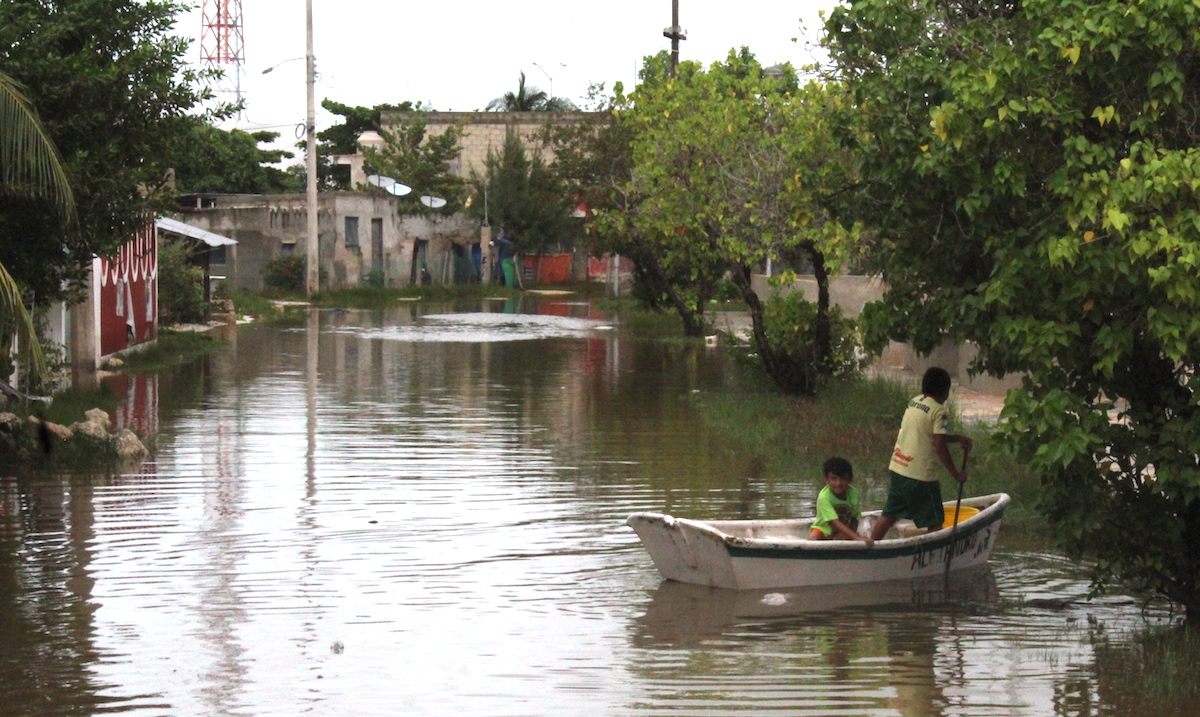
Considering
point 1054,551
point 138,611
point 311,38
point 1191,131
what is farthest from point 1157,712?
point 311,38

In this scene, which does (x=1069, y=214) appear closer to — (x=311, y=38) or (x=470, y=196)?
(x=311, y=38)

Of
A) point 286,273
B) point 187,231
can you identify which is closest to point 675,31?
point 187,231

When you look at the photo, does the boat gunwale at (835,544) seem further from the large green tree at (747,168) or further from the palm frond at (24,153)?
the large green tree at (747,168)

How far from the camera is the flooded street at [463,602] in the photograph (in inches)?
293

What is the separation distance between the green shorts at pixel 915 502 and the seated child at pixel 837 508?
1.01 ft

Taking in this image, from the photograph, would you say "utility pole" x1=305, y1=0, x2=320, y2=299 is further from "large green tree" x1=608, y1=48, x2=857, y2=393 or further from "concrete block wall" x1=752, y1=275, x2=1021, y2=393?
"large green tree" x1=608, y1=48, x2=857, y2=393

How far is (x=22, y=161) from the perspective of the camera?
1212cm

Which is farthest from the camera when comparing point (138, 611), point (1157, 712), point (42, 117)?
point (42, 117)

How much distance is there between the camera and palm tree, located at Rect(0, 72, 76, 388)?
11617 mm

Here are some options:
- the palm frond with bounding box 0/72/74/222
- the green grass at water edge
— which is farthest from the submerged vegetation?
the green grass at water edge

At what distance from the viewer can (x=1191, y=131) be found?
7.82 meters

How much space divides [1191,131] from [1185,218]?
0.94 metres

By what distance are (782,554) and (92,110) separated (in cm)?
847

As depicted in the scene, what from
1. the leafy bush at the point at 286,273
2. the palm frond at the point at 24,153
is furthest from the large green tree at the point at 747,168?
the leafy bush at the point at 286,273
